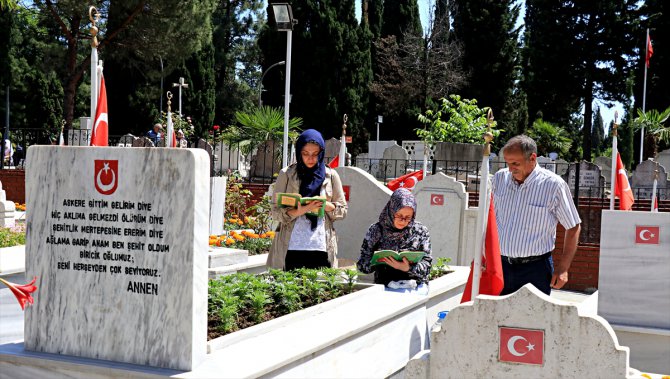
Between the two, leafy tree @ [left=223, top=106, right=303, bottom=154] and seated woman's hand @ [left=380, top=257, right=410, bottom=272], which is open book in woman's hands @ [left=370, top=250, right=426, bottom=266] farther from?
leafy tree @ [left=223, top=106, right=303, bottom=154]

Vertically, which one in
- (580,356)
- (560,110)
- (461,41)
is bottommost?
(580,356)

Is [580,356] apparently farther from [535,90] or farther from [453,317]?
[535,90]

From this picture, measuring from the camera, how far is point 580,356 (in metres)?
3.35

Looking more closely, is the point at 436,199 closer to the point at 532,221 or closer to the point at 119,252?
the point at 532,221

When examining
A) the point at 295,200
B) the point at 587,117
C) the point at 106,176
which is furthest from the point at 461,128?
the point at 106,176

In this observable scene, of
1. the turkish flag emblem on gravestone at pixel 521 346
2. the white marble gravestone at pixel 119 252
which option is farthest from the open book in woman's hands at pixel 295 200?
the turkish flag emblem on gravestone at pixel 521 346

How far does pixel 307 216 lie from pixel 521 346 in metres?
2.83

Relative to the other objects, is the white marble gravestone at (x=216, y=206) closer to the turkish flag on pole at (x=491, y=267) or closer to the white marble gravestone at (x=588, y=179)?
the turkish flag on pole at (x=491, y=267)

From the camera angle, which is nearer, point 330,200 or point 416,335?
point 416,335

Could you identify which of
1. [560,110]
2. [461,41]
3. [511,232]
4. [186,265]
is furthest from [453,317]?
[560,110]

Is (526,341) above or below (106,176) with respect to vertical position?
below

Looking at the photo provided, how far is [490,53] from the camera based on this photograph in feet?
138

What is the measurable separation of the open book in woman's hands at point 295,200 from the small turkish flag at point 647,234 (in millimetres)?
3736

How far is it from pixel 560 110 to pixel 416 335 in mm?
40717
